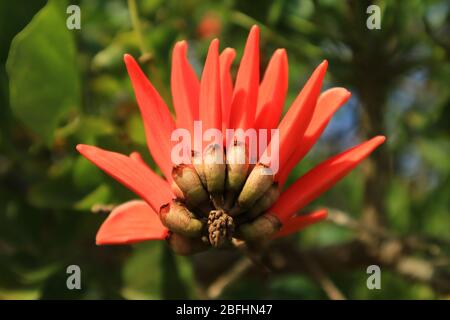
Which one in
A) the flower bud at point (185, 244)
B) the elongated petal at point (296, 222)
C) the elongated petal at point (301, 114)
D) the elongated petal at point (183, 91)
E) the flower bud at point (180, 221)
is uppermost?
the elongated petal at point (183, 91)

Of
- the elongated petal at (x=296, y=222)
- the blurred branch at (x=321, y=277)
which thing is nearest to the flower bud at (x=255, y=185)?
the elongated petal at (x=296, y=222)

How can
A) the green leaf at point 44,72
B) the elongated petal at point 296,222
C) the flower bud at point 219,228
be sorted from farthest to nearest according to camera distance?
the green leaf at point 44,72
the elongated petal at point 296,222
the flower bud at point 219,228

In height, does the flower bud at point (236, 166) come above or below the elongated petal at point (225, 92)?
below

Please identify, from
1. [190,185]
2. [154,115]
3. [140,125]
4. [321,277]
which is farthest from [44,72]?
[321,277]

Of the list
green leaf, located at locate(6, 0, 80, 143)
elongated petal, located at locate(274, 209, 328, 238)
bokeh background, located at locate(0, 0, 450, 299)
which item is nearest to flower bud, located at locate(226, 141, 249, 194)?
elongated petal, located at locate(274, 209, 328, 238)

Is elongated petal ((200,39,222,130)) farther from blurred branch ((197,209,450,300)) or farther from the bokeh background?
blurred branch ((197,209,450,300))

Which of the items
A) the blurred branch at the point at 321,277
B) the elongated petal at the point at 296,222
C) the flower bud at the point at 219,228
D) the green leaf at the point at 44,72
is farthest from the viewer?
the blurred branch at the point at 321,277

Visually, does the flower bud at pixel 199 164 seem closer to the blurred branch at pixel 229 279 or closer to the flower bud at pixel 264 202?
the flower bud at pixel 264 202
